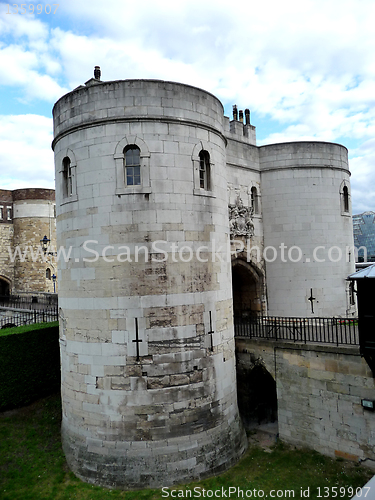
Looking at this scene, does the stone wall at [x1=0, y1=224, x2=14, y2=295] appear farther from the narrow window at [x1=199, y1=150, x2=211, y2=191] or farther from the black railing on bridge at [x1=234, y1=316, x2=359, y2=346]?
the narrow window at [x1=199, y1=150, x2=211, y2=191]

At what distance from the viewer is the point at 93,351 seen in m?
10.9

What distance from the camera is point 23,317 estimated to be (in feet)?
70.4

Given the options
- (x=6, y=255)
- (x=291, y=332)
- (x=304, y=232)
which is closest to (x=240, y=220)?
(x=304, y=232)

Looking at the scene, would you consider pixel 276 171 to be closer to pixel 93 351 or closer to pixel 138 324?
pixel 138 324

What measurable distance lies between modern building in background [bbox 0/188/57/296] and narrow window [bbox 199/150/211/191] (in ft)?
81.8

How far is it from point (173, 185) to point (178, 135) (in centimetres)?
161

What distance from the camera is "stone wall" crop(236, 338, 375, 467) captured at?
1148cm

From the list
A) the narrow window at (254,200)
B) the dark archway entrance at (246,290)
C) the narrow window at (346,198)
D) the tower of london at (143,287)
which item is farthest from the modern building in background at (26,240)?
the narrow window at (346,198)

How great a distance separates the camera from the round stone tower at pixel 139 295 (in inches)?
415

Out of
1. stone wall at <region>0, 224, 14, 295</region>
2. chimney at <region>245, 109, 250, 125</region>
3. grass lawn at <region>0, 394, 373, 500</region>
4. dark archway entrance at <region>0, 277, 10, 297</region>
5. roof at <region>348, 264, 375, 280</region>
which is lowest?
grass lawn at <region>0, 394, 373, 500</region>

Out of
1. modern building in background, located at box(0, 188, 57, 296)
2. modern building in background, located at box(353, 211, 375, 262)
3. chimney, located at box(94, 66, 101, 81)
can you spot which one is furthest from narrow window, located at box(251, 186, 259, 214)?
modern building in background, located at box(353, 211, 375, 262)

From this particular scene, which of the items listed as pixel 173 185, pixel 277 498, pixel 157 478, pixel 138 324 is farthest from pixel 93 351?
pixel 277 498

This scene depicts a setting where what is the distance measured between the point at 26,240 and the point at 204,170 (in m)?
26.4

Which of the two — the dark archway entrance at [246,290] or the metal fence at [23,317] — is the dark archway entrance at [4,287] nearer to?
the metal fence at [23,317]
